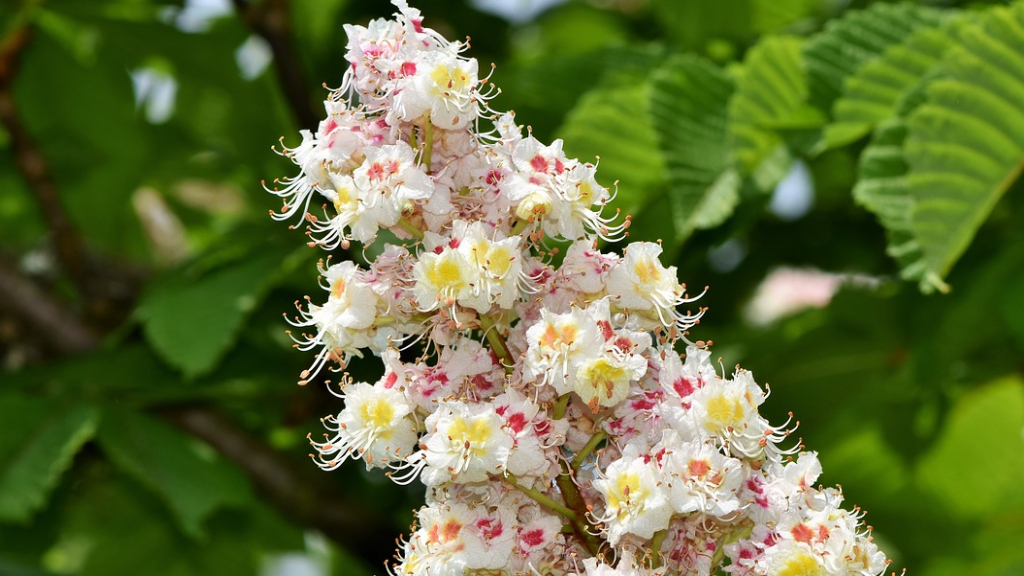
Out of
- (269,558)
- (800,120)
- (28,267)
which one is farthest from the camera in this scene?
(269,558)

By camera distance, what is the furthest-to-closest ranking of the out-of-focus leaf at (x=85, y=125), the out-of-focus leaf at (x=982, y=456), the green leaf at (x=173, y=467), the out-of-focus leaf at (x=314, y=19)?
the out-of-focus leaf at (x=314, y=19)
the out-of-focus leaf at (x=85, y=125)
the out-of-focus leaf at (x=982, y=456)
the green leaf at (x=173, y=467)

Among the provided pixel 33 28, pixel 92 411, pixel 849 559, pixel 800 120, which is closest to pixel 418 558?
pixel 849 559

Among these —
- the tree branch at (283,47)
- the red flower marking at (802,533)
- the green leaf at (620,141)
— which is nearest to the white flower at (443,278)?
the red flower marking at (802,533)

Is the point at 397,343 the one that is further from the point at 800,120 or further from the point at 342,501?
the point at 342,501

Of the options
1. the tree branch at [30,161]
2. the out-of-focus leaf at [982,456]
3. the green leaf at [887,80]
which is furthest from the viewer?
the out-of-focus leaf at [982,456]

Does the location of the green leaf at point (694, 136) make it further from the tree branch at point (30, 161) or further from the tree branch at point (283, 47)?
the tree branch at point (30, 161)

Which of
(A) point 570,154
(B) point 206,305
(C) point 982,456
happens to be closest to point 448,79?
(A) point 570,154
